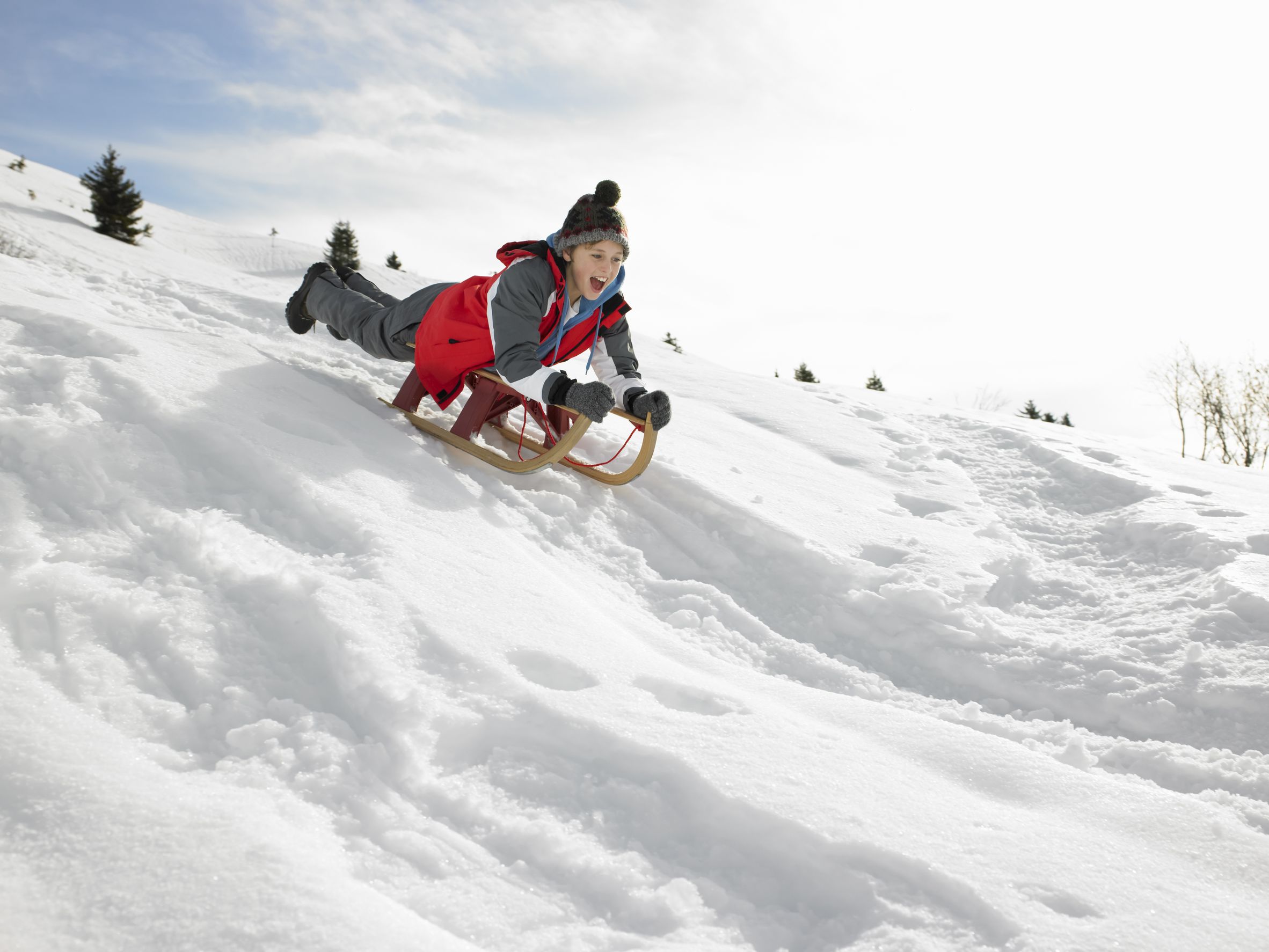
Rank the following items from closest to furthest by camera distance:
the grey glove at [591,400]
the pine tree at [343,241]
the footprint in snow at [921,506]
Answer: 1. the grey glove at [591,400]
2. the footprint in snow at [921,506]
3. the pine tree at [343,241]

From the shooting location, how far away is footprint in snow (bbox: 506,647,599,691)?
170 centimetres

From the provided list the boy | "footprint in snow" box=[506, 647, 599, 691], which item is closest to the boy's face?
the boy

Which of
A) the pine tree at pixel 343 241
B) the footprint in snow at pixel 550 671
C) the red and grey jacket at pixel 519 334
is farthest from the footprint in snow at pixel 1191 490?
the pine tree at pixel 343 241

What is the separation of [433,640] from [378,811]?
44 cm

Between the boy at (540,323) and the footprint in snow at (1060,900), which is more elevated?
the boy at (540,323)

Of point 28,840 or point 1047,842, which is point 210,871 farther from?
point 1047,842

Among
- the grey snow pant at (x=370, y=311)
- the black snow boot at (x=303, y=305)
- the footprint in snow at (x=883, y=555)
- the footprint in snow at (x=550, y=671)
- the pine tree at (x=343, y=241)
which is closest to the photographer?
the footprint in snow at (x=550, y=671)

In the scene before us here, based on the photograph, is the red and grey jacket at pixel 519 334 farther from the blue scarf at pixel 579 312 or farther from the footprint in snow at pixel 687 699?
the footprint in snow at pixel 687 699

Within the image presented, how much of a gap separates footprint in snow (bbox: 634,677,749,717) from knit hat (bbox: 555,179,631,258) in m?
1.71

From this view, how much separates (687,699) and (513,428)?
197 cm

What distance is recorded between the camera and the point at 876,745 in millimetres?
1697

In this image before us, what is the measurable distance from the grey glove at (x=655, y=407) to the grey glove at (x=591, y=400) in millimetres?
309

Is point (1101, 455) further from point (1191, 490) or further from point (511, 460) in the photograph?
point (511, 460)

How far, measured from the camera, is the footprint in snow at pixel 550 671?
1.70 metres
